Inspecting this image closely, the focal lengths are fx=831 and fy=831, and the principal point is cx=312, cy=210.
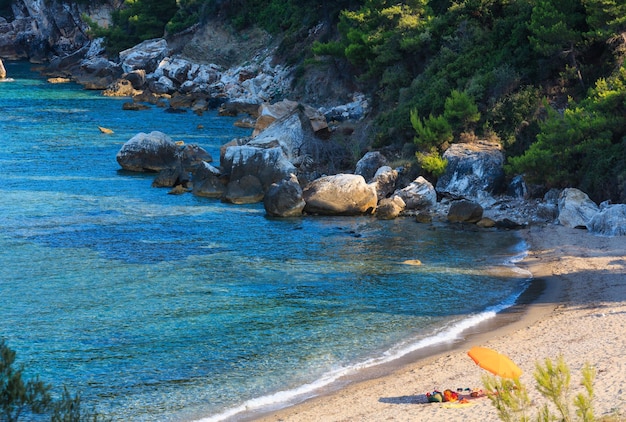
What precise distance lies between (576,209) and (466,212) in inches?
147

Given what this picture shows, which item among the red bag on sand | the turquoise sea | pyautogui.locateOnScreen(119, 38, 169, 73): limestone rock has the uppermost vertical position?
pyautogui.locateOnScreen(119, 38, 169, 73): limestone rock

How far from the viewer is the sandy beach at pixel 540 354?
1431 centimetres

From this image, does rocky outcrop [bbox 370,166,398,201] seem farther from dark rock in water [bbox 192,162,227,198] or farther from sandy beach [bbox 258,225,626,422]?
sandy beach [bbox 258,225,626,422]

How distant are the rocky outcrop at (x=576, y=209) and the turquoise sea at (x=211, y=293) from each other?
1.94 m

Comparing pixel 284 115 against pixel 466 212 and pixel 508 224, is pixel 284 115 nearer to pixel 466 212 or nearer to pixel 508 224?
pixel 466 212

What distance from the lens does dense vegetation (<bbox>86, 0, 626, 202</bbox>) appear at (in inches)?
1174

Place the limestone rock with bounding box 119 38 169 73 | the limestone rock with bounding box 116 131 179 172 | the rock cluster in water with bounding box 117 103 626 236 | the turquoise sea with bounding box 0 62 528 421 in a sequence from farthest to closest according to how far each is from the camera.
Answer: the limestone rock with bounding box 119 38 169 73 → the limestone rock with bounding box 116 131 179 172 → the rock cluster in water with bounding box 117 103 626 236 → the turquoise sea with bounding box 0 62 528 421

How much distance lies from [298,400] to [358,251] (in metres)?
10.7

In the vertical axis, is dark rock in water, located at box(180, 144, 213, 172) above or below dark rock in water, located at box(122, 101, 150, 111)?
below

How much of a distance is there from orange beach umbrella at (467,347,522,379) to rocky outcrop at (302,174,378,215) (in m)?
16.0

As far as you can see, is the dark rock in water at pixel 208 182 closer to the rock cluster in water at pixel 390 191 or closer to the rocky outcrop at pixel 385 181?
the rock cluster in water at pixel 390 191

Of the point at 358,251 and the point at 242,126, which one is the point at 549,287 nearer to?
the point at 358,251

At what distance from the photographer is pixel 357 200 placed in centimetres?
3064

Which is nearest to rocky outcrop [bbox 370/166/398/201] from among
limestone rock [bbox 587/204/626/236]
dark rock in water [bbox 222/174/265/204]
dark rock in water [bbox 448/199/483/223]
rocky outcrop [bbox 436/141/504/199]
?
rocky outcrop [bbox 436/141/504/199]
